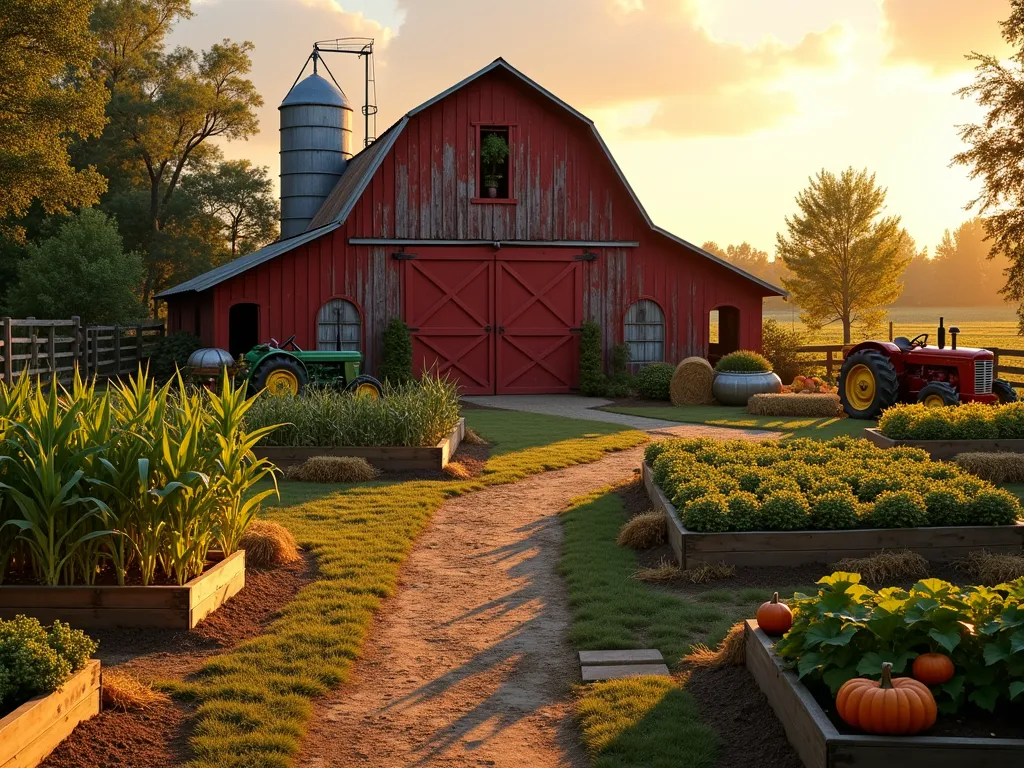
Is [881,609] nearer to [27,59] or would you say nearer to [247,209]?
[27,59]

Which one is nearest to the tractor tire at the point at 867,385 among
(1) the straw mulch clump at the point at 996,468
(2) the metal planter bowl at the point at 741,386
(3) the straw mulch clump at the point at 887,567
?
(2) the metal planter bowl at the point at 741,386

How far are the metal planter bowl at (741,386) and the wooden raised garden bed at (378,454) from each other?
10.4 metres

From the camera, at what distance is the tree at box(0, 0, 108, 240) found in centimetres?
2766

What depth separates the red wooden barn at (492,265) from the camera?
22.3 metres

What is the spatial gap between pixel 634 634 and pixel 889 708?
2392mm

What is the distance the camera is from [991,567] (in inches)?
283

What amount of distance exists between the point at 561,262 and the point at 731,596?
56.4 ft

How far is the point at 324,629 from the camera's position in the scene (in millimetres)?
6277

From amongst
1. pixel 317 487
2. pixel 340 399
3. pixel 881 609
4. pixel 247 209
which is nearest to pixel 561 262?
pixel 340 399

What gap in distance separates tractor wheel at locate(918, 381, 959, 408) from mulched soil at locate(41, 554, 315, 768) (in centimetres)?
1084

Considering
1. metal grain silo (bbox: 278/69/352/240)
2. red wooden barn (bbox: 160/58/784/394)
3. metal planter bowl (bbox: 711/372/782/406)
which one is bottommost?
metal planter bowl (bbox: 711/372/782/406)

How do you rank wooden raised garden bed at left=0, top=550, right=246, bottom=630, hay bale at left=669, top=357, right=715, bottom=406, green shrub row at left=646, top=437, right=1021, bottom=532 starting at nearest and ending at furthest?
1. wooden raised garden bed at left=0, top=550, right=246, bottom=630
2. green shrub row at left=646, top=437, right=1021, bottom=532
3. hay bale at left=669, top=357, right=715, bottom=406

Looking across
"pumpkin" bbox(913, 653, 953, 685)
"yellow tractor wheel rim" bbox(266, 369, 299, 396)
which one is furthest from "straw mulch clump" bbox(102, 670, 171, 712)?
"yellow tractor wheel rim" bbox(266, 369, 299, 396)

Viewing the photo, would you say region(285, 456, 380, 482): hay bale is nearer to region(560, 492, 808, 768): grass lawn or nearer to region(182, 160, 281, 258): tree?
region(560, 492, 808, 768): grass lawn
